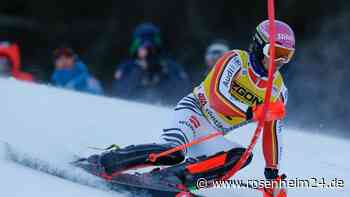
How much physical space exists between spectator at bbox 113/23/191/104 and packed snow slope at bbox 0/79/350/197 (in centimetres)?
70

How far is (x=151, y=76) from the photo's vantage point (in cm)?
893

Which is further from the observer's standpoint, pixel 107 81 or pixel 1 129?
pixel 107 81

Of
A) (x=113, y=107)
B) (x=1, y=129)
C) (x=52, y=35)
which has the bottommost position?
(x=1, y=129)

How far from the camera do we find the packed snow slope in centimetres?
573

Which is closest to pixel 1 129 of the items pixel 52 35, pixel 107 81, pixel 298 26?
pixel 298 26

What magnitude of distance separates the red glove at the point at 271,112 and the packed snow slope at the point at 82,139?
34.0 inches

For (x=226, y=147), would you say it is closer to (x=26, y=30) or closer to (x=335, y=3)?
(x=335, y=3)

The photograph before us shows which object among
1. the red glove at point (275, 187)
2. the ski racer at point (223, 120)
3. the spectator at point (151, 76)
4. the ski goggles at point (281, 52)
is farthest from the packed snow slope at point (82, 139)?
the ski goggles at point (281, 52)

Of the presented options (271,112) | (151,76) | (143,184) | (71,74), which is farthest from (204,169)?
(71,74)

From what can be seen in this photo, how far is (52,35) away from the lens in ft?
46.4

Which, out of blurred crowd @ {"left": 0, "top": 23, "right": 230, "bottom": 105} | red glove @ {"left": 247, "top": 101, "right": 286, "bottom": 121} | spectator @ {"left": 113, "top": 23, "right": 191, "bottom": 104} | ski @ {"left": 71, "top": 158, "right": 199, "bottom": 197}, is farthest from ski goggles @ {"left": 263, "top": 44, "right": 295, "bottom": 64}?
spectator @ {"left": 113, "top": 23, "right": 191, "bottom": 104}

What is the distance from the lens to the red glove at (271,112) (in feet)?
17.5

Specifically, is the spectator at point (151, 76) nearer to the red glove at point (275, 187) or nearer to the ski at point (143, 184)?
the ski at point (143, 184)

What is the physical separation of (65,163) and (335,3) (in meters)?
6.03
